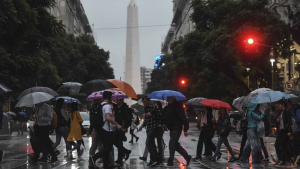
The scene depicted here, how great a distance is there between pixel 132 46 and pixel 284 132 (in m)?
73.9

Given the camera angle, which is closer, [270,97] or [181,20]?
[270,97]

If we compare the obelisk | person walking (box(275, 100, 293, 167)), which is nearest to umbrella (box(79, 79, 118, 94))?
person walking (box(275, 100, 293, 167))

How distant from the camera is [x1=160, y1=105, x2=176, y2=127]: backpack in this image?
10.5 metres

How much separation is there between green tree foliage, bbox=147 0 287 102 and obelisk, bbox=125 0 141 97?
45.8 m

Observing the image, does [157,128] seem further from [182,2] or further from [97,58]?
[182,2]

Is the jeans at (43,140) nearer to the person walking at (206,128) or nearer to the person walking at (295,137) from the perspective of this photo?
the person walking at (206,128)

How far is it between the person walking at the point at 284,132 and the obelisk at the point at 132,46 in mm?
72270

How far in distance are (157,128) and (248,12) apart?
21.9 m

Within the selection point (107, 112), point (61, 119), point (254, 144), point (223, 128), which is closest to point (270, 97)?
point (254, 144)

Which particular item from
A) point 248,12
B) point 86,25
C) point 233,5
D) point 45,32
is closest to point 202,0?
point 233,5

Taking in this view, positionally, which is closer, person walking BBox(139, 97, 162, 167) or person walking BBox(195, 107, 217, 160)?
person walking BBox(139, 97, 162, 167)

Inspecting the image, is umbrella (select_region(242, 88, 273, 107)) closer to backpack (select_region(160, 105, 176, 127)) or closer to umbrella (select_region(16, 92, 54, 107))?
backpack (select_region(160, 105, 176, 127))

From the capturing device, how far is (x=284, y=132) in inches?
424

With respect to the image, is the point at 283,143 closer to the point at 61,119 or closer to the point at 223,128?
the point at 223,128
